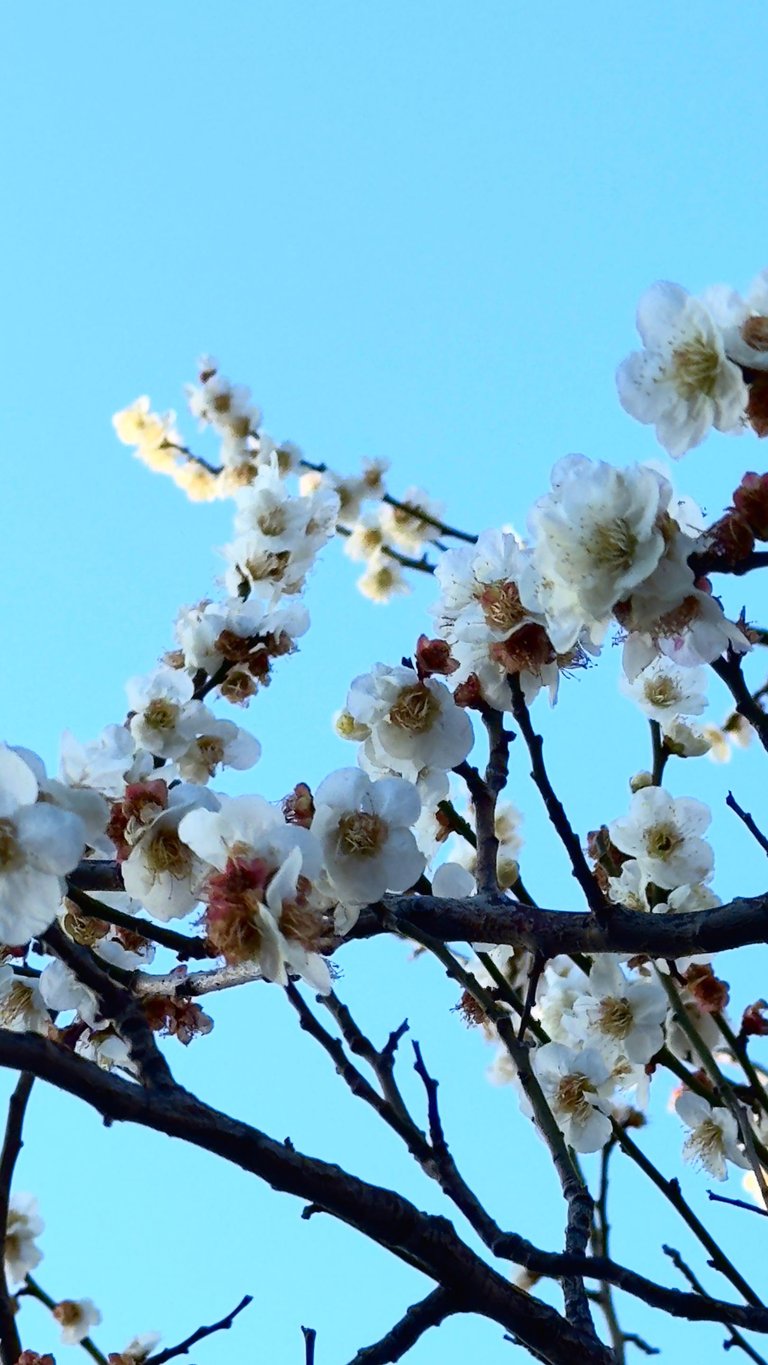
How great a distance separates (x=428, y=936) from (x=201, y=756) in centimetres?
93

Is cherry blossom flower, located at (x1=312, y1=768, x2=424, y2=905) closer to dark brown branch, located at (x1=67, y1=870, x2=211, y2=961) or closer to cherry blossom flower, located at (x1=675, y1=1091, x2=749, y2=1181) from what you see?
dark brown branch, located at (x1=67, y1=870, x2=211, y2=961)

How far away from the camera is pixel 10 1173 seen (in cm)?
221

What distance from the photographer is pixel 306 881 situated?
63.2 inches

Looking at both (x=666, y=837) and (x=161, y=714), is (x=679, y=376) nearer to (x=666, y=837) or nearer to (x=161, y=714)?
(x=666, y=837)

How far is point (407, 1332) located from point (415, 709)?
3.00 ft

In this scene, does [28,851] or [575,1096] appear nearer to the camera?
[28,851]

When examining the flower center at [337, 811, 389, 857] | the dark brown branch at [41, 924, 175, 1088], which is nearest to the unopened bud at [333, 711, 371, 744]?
the flower center at [337, 811, 389, 857]

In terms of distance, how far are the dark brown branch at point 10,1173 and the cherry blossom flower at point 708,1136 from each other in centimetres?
137

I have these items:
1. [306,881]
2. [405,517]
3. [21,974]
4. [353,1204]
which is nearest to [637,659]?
[306,881]

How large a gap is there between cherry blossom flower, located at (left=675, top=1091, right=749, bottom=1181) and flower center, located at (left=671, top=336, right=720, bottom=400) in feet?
5.36

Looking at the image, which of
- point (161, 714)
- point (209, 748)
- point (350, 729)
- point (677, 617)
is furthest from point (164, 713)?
point (677, 617)

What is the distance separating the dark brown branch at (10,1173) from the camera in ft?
7.23

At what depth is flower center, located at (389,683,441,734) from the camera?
2.10 metres

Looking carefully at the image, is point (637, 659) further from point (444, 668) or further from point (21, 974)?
point (21, 974)
